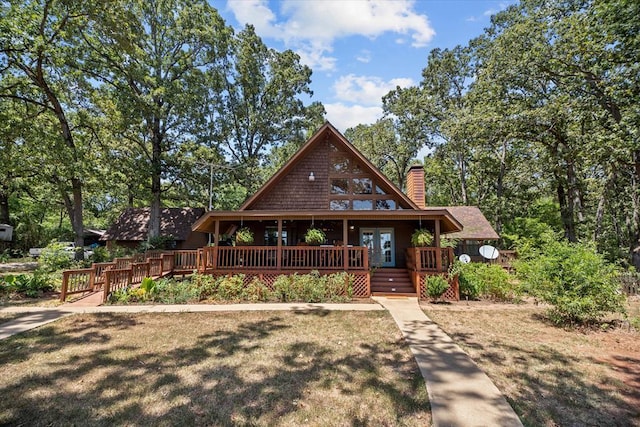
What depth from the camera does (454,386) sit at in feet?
12.7

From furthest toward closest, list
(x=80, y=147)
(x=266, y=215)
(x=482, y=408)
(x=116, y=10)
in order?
(x=80, y=147) → (x=116, y=10) → (x=266, y=215) → (x=482, y=408)

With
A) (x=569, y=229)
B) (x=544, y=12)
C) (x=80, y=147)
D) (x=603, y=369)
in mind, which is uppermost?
(x=544, y=12)

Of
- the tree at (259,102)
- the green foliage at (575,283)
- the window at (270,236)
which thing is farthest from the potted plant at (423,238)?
the tree at (259,102)

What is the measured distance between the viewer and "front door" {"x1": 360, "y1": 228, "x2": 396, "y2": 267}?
1310 centimetres

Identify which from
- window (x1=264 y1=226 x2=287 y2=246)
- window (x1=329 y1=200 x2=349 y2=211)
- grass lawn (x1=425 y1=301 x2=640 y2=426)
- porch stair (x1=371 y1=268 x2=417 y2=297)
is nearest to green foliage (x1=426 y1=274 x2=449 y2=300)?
porch stair (x1=371 y1=268 x2=417 y2=297)

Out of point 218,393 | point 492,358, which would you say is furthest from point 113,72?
point 492,358

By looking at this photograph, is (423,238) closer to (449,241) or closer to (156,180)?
(449,241)

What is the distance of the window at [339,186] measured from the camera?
1288cm

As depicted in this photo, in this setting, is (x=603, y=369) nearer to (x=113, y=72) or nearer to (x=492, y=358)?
(x=492, y=358)

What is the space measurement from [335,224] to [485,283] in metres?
6.24

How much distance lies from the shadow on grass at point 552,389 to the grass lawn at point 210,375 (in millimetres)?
1154

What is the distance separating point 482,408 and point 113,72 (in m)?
23.3

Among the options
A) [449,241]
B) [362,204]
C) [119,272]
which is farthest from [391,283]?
[119,272]

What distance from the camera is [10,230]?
24.3m
